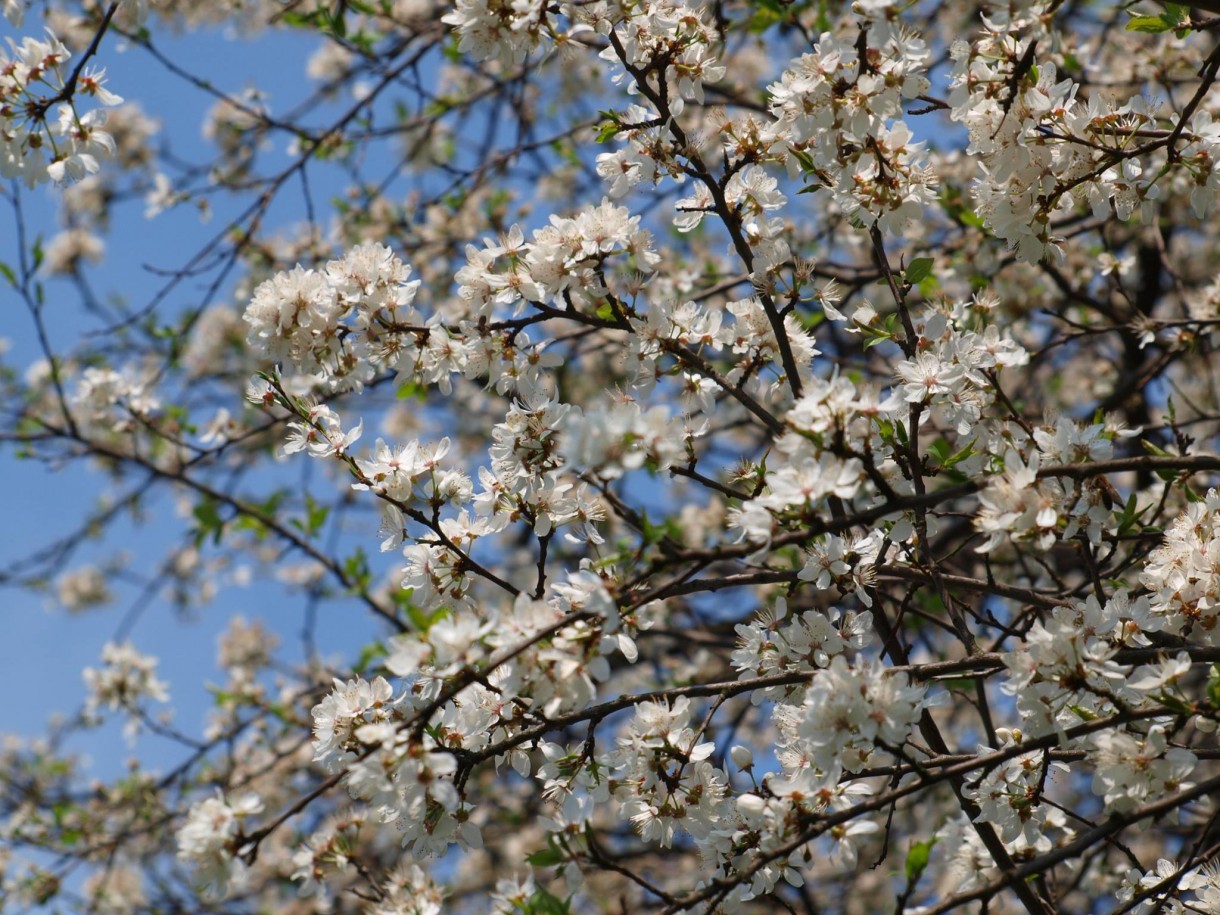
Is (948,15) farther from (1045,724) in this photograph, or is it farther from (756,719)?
(1045,724)

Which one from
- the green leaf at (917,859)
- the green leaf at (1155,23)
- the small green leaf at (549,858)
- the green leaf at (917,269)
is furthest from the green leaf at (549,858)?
the green leaf at (1155,23)

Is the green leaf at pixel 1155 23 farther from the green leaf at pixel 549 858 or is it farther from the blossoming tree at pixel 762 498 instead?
the green leaf at pixel 549 858

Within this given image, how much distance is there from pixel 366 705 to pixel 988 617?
55.8 inches

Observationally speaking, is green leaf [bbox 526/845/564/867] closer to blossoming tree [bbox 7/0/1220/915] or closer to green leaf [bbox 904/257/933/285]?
blossoming tree [bbox 7/0/1220/915]

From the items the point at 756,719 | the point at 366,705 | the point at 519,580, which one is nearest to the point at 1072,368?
the point at 756,719

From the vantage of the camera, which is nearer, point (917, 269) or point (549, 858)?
point (549, 858)

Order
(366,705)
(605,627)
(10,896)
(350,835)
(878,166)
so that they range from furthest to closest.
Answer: (10,896), (350,835), (878,166), (366,705), (605,627)

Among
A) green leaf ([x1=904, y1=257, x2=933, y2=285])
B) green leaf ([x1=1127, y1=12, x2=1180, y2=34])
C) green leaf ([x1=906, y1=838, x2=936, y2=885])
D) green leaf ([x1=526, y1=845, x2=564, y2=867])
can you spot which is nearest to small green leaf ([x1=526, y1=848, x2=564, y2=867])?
green leaf ([x1=526, y1=845, x2=564, y2=867])

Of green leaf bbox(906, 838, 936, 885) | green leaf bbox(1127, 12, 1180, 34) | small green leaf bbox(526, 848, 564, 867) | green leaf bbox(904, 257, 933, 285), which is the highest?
green leaf bbox(1127, 12, 1180, 34)

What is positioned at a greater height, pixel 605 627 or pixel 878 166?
pixel 878 166

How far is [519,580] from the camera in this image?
7.86 meters

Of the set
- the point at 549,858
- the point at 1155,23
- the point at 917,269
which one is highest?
the point at 1155,23

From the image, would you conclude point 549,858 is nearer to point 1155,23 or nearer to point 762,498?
point 762,498

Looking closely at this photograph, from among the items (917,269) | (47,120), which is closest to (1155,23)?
(917,269)
